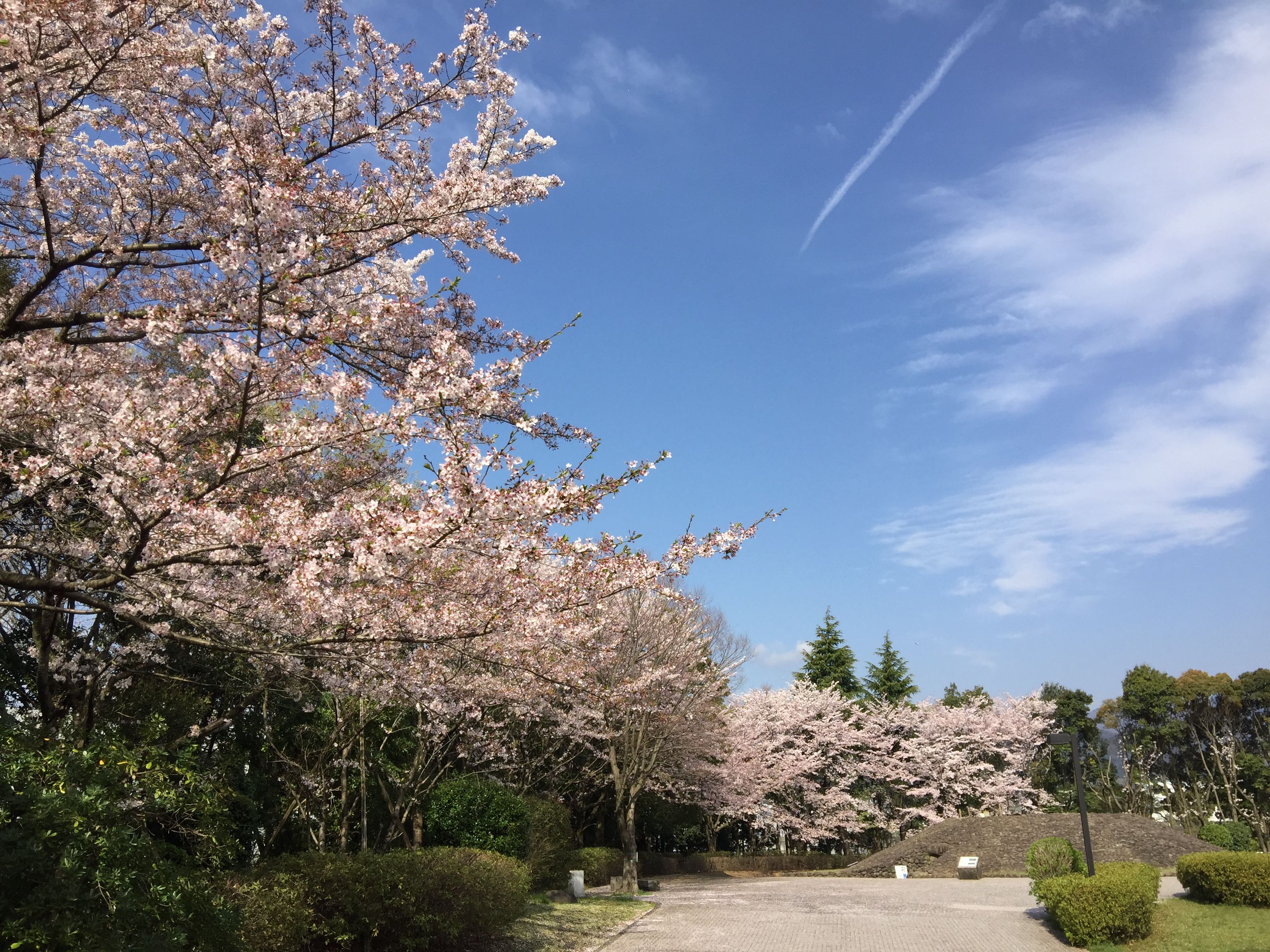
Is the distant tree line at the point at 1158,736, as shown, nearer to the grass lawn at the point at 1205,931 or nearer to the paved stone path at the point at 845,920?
the paved stone path at the point at 845,920

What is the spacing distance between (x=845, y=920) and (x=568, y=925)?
4.79 m

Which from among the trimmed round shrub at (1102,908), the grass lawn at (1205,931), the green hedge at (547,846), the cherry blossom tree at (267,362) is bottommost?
the grass lawn at (1205,931)

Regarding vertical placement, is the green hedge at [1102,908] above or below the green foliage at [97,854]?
below

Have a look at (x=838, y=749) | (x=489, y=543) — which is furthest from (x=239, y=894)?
(x=838, y=749)

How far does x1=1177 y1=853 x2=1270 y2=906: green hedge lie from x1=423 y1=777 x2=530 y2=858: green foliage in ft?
39.4

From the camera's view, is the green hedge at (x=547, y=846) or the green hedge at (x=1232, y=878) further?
the green hedge at (x=547, y=846)

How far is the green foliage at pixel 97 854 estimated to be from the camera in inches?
146

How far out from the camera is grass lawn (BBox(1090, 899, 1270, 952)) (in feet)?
36.9

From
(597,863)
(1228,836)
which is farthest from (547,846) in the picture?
(1228,836)

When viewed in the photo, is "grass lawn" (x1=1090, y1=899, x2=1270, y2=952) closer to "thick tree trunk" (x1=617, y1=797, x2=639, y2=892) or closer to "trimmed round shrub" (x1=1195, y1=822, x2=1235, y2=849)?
"trimmed round shrub" (x1=1195, y1=822, x2=1235, y2=849)

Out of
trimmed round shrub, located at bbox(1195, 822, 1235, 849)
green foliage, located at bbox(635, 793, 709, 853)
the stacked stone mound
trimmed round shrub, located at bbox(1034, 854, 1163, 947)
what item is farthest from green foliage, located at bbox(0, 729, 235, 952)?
trimmed round shrub, located at bbox(1195, 822, 1235, 849)

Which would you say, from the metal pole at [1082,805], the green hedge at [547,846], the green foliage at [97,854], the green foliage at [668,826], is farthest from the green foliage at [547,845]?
the green foliage at [97,854]

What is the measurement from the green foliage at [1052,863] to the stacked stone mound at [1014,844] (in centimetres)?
809

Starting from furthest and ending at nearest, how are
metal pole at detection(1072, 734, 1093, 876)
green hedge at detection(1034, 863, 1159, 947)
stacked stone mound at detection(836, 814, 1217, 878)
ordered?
stacked stone mound at detection(836, 814, 1217, 878)
metal pole at detection(1072, 734, 1093, 876)
green hedge at detection(1034, 863, 1159, 947)
